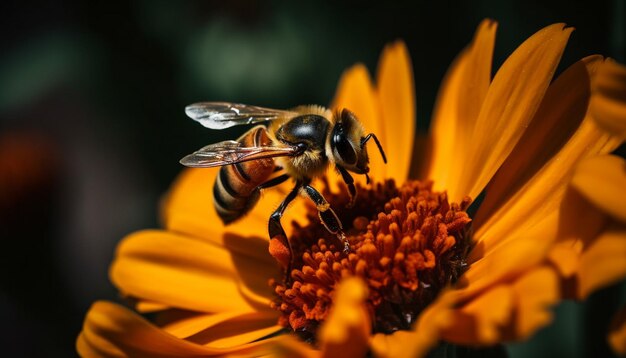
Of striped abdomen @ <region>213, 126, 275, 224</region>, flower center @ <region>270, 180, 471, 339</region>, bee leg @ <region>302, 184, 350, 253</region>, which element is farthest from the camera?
striped abdomen @ <region>213, 126, 275, 224</region>

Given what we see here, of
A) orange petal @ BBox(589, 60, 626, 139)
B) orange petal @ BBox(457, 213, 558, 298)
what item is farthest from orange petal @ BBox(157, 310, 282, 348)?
orange petal @ BBox(589, 60, 626, 139)

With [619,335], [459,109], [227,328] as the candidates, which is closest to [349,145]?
[459,109]

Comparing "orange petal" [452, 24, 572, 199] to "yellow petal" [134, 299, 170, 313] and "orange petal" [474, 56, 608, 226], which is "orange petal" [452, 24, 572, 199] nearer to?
"orange petal" [474, 56, 608, 226]

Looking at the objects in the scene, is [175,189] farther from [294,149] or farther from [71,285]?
[71,285]

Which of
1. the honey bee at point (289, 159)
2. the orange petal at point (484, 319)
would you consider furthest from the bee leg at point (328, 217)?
the orange petal at point (484, 319)

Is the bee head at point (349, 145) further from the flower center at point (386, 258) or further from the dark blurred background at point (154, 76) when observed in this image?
the dark blurred background at point (154, 76)

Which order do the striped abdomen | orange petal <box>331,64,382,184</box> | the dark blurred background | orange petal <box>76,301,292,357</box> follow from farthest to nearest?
the dark blurred background, orange petal <box>331,64,382,184</box>, the striped abdomen, orange petal <box>76,301,292,357</box>
